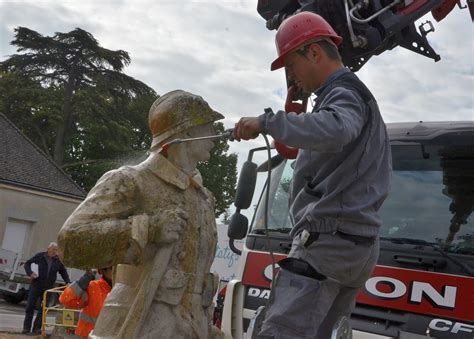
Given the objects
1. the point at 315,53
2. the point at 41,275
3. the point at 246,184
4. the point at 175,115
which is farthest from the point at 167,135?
the point at 41,275

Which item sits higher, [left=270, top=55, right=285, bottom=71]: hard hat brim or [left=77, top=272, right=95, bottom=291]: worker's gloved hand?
[left=270, top=55, right=285, bottom=71]: hard hat brim

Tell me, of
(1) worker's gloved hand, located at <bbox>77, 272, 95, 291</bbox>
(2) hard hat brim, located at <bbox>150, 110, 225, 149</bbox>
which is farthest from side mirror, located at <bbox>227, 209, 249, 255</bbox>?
(1) worker's gloved hand, located at <bbox>77, 272, 95, 291</bbox>

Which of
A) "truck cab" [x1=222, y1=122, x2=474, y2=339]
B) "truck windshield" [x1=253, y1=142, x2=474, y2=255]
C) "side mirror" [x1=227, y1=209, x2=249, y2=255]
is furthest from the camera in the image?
"truck windshield" [x1=253, y1=142, x2=474, y2=255]

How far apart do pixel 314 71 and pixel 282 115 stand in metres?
0.47

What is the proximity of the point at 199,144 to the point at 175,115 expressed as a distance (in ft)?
0.64

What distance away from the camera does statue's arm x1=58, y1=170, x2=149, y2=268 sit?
3.25m

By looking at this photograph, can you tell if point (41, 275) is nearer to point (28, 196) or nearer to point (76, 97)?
point (28, 196)

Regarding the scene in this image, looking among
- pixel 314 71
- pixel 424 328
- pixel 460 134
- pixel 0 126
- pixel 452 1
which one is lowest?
pixel 424 328

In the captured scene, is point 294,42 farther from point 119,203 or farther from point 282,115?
point 119,203

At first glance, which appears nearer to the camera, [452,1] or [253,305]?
[253,305]

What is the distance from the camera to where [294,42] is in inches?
118

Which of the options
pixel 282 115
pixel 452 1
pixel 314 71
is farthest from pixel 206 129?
pixel 452 1

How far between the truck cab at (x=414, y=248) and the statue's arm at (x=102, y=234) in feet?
2.68

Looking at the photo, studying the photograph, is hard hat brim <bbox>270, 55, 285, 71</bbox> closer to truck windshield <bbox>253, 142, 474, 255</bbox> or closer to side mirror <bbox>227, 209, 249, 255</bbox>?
side mirror <bbox>227, 209, 249, 255</bbox>
